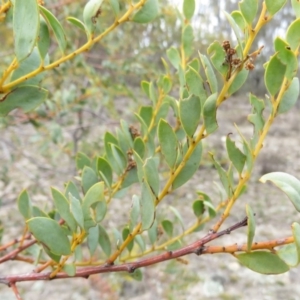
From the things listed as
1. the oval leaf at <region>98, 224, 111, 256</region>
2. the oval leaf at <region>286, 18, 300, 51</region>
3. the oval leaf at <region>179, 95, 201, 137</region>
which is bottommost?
the oval leaf at <region>98, 224, 111, 256</region>

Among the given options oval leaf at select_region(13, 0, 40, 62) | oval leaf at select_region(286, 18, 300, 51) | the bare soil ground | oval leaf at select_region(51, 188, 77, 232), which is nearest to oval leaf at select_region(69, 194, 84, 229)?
oval leaf at select_region(51, 188, 77, 232)

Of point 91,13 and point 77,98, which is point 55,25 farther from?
point 77,98

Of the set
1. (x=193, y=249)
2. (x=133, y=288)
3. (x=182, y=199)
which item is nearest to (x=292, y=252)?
(x=193, y=249)

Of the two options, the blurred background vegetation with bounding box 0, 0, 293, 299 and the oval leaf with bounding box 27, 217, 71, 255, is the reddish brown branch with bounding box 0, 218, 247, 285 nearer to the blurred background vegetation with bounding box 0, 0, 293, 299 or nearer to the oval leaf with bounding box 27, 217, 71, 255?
the oval leaf with bounding box 27, 217, 71, 255

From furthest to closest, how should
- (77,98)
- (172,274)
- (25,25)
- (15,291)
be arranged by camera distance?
(172,274)
(77,98)
(15,291)
(25,25)

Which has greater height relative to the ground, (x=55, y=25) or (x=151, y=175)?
(x=55, y=25)

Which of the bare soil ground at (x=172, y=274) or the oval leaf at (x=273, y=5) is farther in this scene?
the bare soil ground at (x=172, y=274)

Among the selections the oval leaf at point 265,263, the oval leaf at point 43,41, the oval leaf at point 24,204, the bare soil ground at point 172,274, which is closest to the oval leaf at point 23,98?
the oval leaf at point 43,41

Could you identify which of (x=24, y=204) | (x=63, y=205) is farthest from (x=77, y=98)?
(x=63, y=205)

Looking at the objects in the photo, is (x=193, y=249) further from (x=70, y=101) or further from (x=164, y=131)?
(x=70, y=101)

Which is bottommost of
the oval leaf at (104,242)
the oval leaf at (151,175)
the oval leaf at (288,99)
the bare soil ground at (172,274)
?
the bare soil ground at (172,274)

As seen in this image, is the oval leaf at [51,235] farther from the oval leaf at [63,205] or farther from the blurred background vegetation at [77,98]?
the blurred background vegetation at [77,98]

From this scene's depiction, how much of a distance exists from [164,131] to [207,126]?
0.04 m

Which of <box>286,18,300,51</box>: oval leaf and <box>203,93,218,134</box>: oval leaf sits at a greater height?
<box>286,18,300,51</box>: oval leaf
